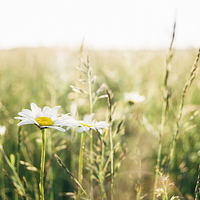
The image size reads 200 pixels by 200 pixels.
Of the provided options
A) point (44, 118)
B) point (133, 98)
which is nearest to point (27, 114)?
point (44, 118)

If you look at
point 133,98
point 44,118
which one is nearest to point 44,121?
point 44,118

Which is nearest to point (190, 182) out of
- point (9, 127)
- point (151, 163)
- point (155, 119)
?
point (151, 163)

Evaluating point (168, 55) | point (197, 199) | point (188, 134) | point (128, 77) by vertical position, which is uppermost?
point (168, 55)

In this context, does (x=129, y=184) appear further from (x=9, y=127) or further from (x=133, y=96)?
(x=9, y=127)

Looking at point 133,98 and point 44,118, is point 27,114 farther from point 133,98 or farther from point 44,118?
point 133,98

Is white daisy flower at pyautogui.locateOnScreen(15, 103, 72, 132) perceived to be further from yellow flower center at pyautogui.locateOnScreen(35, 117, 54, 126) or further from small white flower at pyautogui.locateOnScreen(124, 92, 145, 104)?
small white flower at pyautogui.locateOnScreen(124, 92, 145, 104)

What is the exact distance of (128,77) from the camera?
1.85m

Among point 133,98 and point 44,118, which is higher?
point 44,118

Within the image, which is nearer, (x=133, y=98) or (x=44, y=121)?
(x=44, y=121)

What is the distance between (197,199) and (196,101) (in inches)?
69.4

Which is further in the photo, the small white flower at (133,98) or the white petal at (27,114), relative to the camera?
the small white flower at (133,98)

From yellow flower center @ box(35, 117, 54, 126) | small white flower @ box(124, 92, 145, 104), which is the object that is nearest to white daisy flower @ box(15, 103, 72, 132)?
yellow flower center @ box(35, 117, 54, 126)

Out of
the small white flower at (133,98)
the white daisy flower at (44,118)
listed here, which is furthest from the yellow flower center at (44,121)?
the small white flower at (133,98)

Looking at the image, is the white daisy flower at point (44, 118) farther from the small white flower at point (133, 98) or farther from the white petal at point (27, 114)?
the small white flower at point (133, 98)
